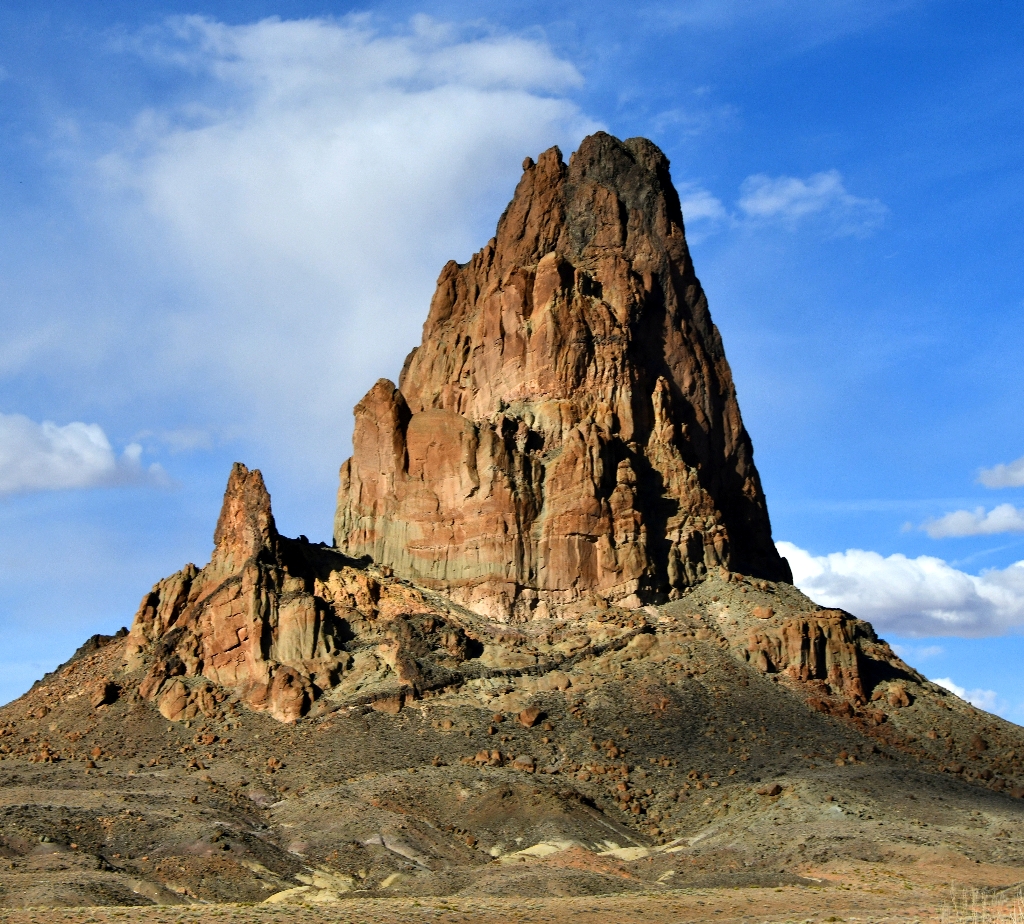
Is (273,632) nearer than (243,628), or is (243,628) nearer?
(243,628)

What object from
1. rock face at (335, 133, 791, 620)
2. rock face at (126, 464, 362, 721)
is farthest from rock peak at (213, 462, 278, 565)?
rock face at (335, 133, 791, 620)

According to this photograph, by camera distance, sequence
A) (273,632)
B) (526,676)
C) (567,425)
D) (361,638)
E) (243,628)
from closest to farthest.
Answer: (526,676) → (243,628) → (273,632) → (361,638) → (567,425)

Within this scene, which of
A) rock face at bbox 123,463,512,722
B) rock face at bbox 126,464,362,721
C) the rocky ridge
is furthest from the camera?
rock face at bbox 126,464,362,721

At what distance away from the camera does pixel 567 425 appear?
4911 inches

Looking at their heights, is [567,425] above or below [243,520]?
above

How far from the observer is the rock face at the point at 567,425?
118 meters

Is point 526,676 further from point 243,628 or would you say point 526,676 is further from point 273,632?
point 243,628

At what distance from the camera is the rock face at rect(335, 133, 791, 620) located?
4641 inches

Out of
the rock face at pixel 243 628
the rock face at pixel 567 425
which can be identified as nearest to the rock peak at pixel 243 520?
the rock face at pixel 243 628

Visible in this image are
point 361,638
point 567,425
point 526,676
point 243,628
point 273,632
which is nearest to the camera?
point 526,676

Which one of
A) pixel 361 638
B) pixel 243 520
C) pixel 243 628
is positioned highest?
pixel 243 520

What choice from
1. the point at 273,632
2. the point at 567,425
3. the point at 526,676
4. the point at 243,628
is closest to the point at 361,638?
the point at 273,632

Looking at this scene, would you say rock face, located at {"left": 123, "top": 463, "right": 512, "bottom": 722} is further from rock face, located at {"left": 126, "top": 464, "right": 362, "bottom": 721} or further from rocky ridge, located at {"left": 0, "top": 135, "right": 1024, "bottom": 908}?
rocky ridge, located at {"left": 0, "top": 135, "right": 1024, "bottom": 908}

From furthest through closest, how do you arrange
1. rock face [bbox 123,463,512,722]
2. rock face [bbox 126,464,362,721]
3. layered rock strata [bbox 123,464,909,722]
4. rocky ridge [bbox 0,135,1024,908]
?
1. layered rock strata [bbox 123,464,909,722]
2. rock face [bbox 126,464,362,721]
3. rock face [bbox 123,463,512,722]
4. rocky ridge [bbox 0,135,1024,908]
